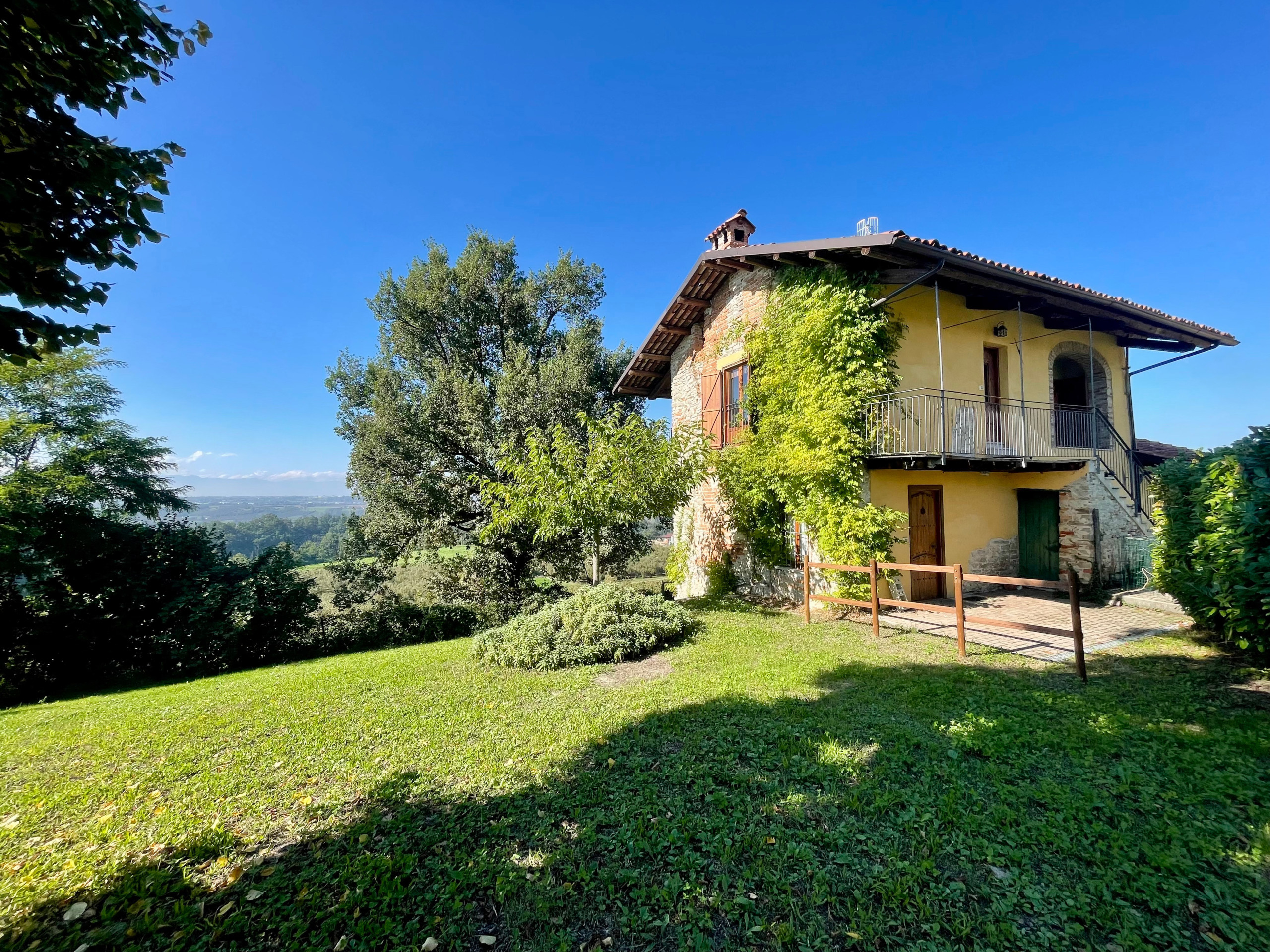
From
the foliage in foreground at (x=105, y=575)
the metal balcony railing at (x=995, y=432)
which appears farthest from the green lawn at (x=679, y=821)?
the foliage in foreground at (x=105, y=575)

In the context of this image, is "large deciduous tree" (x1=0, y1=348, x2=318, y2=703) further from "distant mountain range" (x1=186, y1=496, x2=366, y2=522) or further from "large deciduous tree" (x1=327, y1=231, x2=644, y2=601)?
"distant mountain range" (x1=186, y1=496, x2=366, y2=522)

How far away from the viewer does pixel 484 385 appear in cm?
1603

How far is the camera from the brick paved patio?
21.4 feet

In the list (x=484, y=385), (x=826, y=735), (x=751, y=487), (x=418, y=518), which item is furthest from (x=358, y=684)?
(x=484, y=385)

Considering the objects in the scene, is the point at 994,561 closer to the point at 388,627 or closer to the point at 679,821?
the point at 679,821

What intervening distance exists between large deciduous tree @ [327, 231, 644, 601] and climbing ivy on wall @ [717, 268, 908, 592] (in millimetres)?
5002

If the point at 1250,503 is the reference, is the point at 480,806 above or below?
below

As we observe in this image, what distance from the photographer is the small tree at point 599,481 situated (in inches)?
354

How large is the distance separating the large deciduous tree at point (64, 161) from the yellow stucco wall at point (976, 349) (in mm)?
10151

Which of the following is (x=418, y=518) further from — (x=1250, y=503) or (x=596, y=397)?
(x=1250, y=503)

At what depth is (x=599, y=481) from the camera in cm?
896

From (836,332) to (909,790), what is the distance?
304 inches

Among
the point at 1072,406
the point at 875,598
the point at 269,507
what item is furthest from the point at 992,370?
the point at 269,507

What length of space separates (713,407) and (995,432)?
6.18 metres
